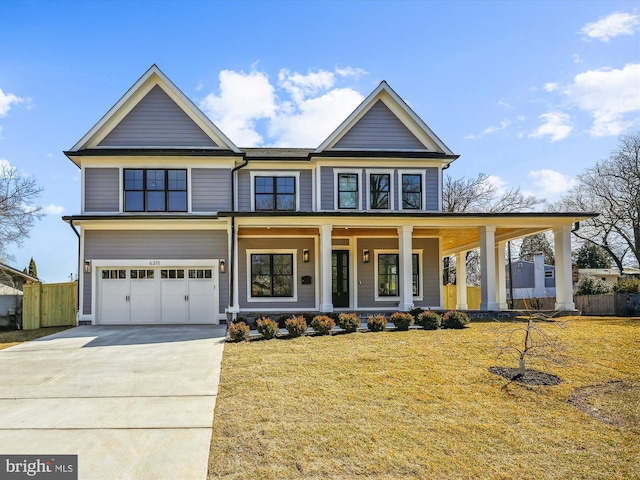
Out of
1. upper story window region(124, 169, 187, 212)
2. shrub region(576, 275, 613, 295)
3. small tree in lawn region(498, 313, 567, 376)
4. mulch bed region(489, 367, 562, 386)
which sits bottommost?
mulch bed region(489, 367, 562, 386)

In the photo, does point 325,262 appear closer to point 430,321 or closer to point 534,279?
point 430,321

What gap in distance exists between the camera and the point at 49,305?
16469mm

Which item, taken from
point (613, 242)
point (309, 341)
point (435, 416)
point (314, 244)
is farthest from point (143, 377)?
point (613, 242)

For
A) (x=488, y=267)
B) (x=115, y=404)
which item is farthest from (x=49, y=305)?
(x=488, y=267)

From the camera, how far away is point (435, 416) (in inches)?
240

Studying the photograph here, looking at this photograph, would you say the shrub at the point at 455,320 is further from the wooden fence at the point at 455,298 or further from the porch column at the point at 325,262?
the wooden fence at the point at 455,298

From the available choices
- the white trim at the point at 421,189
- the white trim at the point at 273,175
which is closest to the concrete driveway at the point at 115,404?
the white trim at the point at 273,175

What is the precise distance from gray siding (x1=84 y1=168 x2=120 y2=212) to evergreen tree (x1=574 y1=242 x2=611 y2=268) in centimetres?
4384

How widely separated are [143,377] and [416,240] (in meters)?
12.8

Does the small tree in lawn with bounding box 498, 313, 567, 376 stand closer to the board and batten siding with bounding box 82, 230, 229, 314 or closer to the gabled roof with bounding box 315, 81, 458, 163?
the gabled roof with bounding box 315, 81, 458, 163

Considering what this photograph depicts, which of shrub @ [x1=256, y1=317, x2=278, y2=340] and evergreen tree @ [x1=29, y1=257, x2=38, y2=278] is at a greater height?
evergreen tree @ [x1=29, y1=257, x2=38, y2=278]

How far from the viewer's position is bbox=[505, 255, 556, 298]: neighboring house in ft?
133

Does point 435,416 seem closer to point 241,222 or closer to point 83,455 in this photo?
point 83,455

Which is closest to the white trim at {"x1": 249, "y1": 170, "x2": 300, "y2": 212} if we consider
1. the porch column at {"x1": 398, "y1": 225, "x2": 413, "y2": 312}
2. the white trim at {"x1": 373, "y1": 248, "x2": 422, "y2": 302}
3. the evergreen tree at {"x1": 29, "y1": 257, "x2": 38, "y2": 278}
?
the white trim at {"x1": 373, "y1": 248, "x2": 422, "y2": 302}
